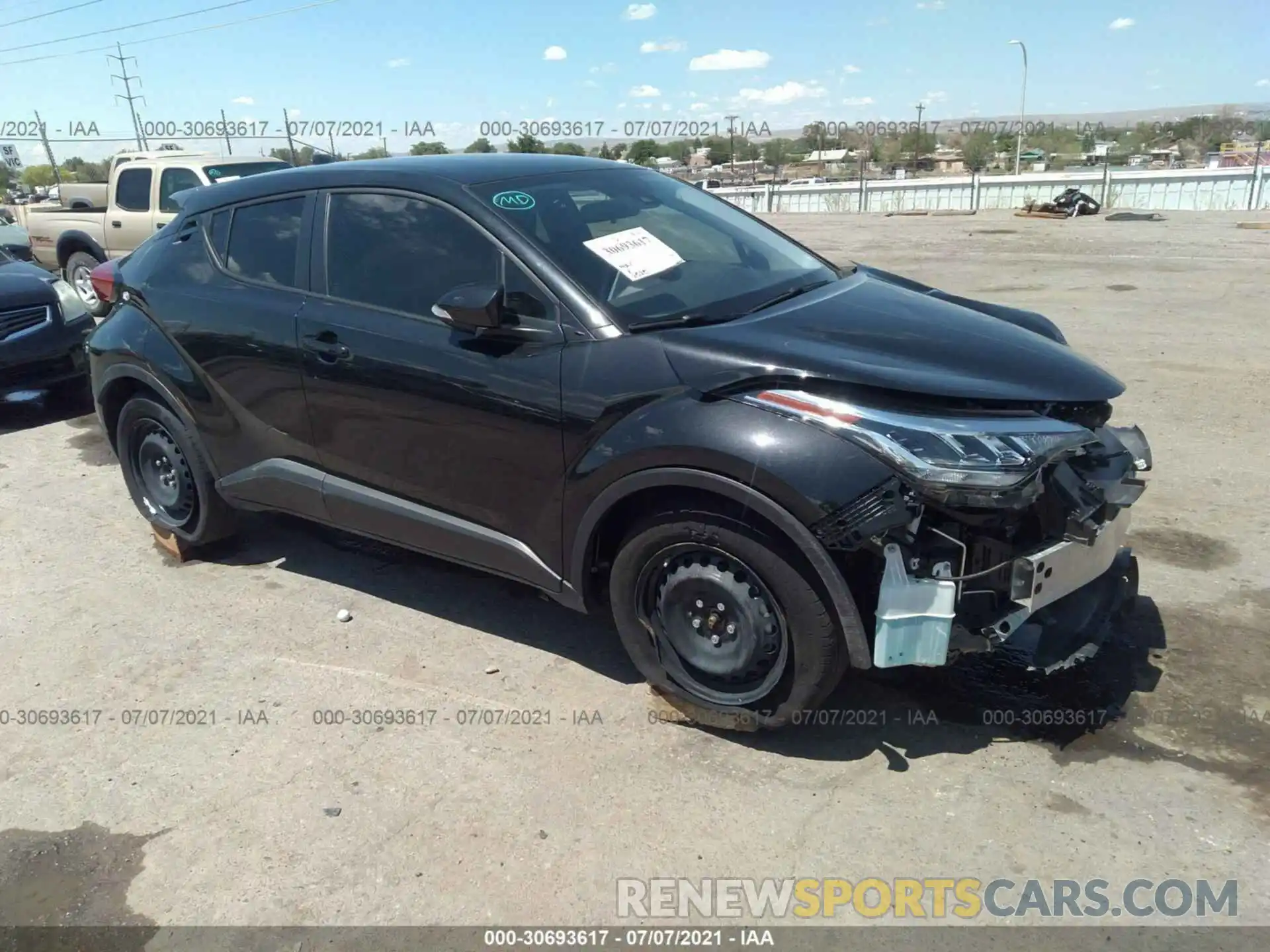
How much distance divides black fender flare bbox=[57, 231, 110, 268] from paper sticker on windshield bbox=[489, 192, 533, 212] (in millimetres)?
10404

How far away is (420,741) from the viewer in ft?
10.6

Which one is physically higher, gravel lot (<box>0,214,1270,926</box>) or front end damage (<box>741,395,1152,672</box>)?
front end damage (<box>741,395,1152,672</box>)

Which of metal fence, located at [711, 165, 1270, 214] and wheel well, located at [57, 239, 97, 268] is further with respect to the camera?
metal fence, located at [711, 165, 1270, 214]

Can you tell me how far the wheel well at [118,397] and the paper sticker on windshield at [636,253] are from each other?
2.46 meters

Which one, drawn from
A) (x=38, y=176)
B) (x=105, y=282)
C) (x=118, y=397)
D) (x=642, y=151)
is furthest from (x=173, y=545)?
(x=38, y=176)

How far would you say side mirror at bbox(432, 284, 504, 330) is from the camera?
310cm

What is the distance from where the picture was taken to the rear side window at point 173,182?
10.7m

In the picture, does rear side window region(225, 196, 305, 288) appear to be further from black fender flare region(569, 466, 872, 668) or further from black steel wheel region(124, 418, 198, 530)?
black fender flare region(569, 466, 872, 668)

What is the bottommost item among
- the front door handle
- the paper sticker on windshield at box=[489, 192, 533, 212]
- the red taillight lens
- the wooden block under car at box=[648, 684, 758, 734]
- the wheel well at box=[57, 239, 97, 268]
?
the wooden block under car at box=[648, 684, 758, 734]

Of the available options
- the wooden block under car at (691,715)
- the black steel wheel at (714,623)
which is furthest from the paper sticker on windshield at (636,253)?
the wooden block under car at (691,715)

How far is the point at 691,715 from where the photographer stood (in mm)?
3172

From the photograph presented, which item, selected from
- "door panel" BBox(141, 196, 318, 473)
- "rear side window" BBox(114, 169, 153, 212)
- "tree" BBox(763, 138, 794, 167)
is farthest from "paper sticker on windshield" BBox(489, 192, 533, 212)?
"tree" BBox(763, 138, 794, 167)

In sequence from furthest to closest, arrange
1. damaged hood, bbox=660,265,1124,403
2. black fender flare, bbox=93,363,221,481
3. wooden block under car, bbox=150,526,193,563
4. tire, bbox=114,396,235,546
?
wooden block under car, bbox=150,526,193,563 → tire, bbox=114,396,235,546 → black fender flare, bbox=93,363,221,481 → damaged hood, bbox=660,265,1124,403

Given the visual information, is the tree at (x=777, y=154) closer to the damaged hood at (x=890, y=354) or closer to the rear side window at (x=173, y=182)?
the rear side window at (x=173, y=182)
